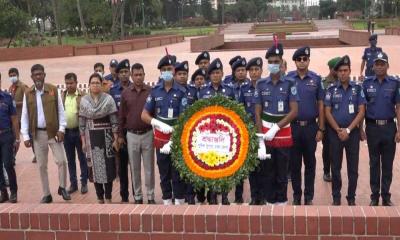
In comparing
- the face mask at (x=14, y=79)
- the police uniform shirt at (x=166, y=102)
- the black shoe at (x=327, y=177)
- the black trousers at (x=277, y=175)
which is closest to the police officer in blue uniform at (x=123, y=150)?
the police uniform shirt at (x=166, y=102)

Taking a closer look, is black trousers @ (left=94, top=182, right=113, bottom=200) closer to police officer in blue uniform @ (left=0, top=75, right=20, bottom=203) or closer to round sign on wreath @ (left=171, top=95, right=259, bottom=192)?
police officer in blue uniform @ (left=0, top=75, right=20, bottom=203)

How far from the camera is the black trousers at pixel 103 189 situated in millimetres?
5975

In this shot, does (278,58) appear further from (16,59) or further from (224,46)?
(224,46)

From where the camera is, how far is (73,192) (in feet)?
22.4

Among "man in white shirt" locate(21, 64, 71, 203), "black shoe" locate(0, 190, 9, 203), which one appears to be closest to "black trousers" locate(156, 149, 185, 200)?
"man in white shirt" locate(21, 64, 71, 203)

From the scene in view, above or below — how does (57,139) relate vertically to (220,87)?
below

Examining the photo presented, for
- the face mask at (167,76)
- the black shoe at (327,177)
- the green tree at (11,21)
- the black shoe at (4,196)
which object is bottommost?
the black shoe at (327,177)

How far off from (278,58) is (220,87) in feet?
2.33

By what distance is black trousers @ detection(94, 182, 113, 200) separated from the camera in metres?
5.98

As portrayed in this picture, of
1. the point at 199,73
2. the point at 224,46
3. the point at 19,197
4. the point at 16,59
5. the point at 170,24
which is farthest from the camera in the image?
the point at 170,24

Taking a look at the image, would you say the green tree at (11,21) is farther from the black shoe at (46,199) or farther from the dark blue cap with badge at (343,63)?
the dark blue cap with badge at (343,63)

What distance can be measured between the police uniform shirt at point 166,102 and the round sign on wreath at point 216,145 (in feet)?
3.55

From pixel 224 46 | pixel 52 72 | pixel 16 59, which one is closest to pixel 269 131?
pixel 52 72

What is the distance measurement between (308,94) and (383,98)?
29.8 inches
